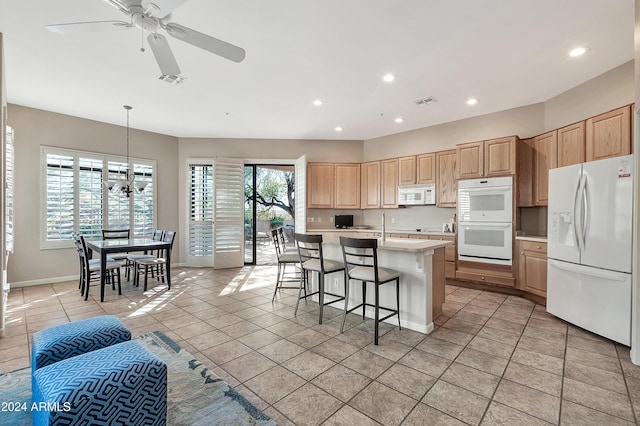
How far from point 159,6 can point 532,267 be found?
4.99 meters

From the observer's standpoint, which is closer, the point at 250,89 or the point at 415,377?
the point at 415,377

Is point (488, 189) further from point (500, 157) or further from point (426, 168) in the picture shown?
point (426, 168)

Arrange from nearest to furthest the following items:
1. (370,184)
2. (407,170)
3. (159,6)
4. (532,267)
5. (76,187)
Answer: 1. (159,6)
2. (532,267)
3. (76,187)
4. (407,170)
5. (370,184)

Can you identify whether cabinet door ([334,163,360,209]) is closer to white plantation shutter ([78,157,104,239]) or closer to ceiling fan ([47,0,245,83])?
ceiling fan ([47,0,245,83])

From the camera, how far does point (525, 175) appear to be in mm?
4441

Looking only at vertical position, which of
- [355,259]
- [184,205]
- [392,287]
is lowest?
[392,287]

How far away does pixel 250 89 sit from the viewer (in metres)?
4.03

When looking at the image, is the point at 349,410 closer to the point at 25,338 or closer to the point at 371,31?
the point at 371,31

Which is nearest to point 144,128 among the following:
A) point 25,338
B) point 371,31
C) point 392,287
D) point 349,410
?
point 25,338

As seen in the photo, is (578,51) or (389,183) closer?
(578,51)

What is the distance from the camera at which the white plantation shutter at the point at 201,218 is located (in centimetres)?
650

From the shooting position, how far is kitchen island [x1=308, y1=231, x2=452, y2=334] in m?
3.03

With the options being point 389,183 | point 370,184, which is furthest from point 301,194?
point 389,183

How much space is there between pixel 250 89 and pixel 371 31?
1.95 metres
